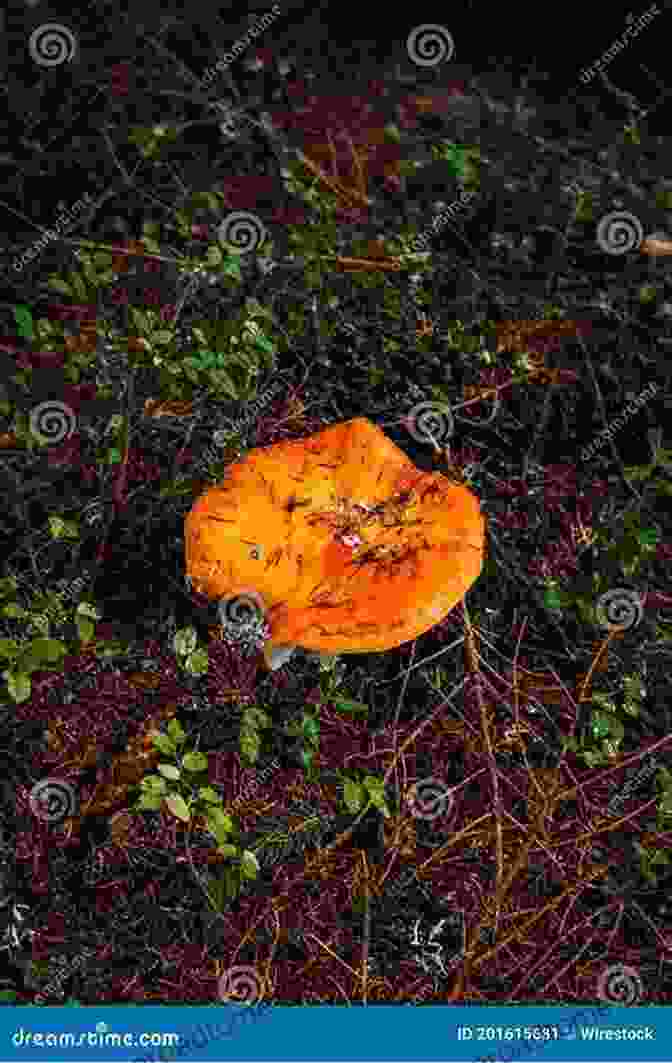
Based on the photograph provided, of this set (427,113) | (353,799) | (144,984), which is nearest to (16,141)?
(427,113)

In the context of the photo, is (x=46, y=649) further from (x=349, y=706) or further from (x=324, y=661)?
(x=349, y=706)

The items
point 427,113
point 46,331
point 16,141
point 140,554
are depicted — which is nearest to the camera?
point 140,554

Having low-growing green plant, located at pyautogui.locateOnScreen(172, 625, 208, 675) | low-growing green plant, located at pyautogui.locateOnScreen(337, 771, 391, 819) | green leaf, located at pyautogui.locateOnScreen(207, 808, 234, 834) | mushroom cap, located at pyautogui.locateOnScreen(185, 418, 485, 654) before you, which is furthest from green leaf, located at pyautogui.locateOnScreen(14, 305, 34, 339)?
low-growing green plant, located at pyautogui.locateOnScreen(337, 771, 391, 819)

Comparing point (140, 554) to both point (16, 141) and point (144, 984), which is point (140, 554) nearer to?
point (144, 984)

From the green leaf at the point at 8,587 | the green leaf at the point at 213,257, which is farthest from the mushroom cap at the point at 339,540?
the green leaf at the point at 213,257

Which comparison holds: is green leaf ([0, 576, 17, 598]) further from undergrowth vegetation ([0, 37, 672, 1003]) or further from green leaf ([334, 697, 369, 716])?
green leaf ([334, 697, 369, 716])

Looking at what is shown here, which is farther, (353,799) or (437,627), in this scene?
(437,627)

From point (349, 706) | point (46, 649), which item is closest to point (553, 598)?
point (349, 706)
